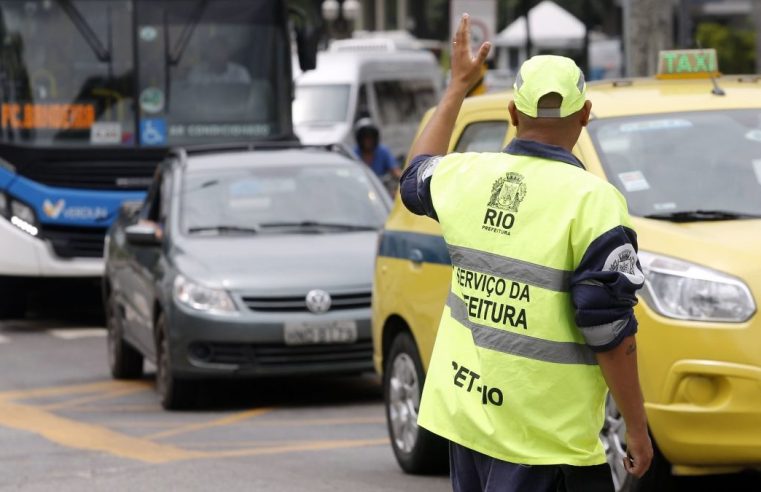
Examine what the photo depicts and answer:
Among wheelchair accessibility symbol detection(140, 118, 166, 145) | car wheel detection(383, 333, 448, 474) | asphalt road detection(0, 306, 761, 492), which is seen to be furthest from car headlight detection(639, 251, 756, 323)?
wheelchair accessibility symbol detection(140, 118, 166, 145)

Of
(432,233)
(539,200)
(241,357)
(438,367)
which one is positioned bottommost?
(241,357)

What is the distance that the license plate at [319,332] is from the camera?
36.2ft

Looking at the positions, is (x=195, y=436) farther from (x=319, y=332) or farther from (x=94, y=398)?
(x=94, y=398)

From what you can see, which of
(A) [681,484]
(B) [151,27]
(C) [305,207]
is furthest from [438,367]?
(B) [151,27]

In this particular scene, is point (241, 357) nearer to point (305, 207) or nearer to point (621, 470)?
point (305, 207)

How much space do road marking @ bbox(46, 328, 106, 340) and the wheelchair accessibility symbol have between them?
1.88m

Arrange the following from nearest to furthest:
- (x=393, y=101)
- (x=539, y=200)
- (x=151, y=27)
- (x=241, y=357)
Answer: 1. (x=539, y=200)
2. (x=241, y=357)
3. (x=151, y=27)
4. (x=393, y=101)

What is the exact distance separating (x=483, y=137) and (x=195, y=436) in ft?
9.87

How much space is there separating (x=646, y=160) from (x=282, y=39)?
10572 mm

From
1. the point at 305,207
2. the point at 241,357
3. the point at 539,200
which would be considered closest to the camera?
the point at 539,200

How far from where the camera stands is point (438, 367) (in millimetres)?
4527

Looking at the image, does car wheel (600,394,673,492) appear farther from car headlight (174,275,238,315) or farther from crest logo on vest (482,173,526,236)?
car headlight (174,275,238,315)

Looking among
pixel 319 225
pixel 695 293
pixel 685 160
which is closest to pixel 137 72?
pixel 319 225

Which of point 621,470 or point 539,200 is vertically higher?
point 539,200
